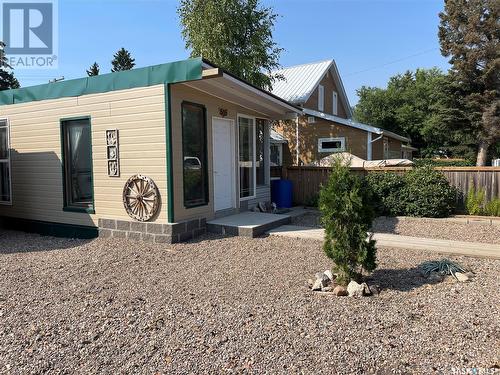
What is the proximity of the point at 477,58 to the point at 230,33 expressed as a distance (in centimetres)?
1668

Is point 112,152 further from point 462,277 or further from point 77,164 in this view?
point 462,277

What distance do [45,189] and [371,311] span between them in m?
7.52

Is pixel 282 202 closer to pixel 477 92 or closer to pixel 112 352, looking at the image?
pixel 112 352

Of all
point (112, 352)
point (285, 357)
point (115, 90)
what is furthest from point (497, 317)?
point (115, 90)

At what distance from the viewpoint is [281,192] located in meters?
10.7

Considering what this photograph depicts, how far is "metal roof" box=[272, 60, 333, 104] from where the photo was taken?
774 inches

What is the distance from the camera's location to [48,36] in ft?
32.9

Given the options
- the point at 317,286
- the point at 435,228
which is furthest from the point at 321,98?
the point at 317,286

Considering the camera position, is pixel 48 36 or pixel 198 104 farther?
pixel 48 36

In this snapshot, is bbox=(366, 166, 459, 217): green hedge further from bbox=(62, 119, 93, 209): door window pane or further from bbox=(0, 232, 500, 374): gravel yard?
bbox=(62, 119, 93, 209): door window pane

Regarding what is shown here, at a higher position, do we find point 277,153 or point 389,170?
point 277,153

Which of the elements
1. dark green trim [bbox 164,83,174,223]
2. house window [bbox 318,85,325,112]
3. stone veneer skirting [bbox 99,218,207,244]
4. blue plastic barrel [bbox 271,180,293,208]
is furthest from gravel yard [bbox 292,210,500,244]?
house window [bbox 318,85,325,112]

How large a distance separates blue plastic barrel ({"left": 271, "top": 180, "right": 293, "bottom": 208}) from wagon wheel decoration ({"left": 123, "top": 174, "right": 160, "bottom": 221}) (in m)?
4.68

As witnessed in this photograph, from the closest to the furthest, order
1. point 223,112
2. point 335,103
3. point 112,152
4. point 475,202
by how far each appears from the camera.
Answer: point 112,152 < point 223,112 < point 475,202 < point 335,103
